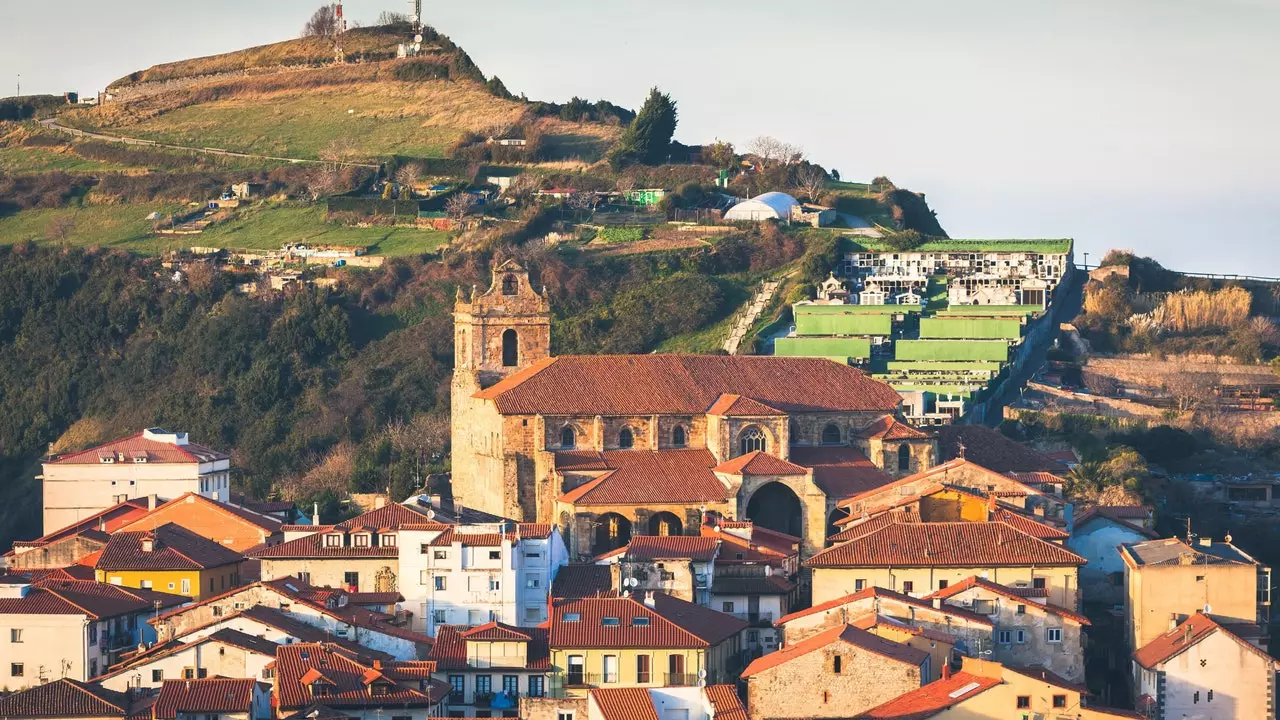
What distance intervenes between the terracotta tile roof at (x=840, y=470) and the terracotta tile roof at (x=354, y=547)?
9914 mm

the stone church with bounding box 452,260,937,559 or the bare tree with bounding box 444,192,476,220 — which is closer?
the stone church with bounding box 452,260,937,559

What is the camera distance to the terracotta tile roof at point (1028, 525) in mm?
57844

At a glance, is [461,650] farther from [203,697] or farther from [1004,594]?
[1004,594]

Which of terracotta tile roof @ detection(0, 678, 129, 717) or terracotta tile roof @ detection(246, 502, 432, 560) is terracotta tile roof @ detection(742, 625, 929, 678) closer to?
terracotta tile roof @ detection(246, 502, 432, 560)

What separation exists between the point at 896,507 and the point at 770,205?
50.8 m

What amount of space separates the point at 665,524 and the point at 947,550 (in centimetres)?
871

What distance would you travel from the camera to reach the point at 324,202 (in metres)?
115

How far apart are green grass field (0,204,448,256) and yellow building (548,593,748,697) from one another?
190 feet

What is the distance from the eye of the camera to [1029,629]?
5269 cm

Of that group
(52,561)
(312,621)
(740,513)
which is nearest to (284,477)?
(52,561)

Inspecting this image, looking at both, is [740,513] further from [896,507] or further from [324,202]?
[324,202]

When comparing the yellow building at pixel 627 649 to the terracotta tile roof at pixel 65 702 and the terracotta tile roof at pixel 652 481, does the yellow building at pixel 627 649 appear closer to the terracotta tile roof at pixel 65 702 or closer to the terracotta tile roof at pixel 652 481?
the terracotta tile roof at pixel 65 702

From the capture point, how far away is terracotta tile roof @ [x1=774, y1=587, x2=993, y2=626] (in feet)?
171

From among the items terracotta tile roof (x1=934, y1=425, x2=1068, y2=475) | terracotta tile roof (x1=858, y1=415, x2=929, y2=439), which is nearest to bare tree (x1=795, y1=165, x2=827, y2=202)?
terracotta tile roof (x1=934, y1=425, x2=1068, y2=475)
